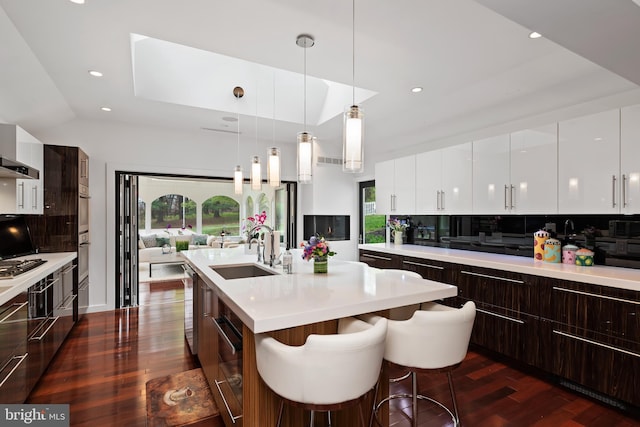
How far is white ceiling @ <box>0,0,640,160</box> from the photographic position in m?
1.95

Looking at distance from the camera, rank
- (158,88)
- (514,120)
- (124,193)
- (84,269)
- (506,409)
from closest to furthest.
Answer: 1. (506,409)
2. (514,120)
3. (158,88)
4. (84,269)
5. (124,193)

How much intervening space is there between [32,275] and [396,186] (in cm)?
406

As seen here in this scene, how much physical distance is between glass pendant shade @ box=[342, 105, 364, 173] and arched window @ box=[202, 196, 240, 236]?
999 centimetres

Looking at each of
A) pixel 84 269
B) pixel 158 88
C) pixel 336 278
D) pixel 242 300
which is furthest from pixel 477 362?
pixel 84 269

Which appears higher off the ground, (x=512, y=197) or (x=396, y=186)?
(x=396, y=186)

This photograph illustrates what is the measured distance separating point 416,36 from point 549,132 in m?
1.58

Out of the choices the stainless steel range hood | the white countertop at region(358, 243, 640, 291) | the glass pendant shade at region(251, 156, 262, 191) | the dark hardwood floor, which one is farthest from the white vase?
the stainless steel range hood

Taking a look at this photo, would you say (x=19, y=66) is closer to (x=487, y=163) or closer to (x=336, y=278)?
(x=336, y=278)

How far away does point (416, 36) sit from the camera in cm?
236

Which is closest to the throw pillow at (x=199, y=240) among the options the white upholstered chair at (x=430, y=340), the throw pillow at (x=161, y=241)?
the throw pillow at (x=161, y=241)

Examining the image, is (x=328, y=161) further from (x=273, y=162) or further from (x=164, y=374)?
(x=164, y=374)

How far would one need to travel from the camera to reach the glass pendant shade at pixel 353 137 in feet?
6.12

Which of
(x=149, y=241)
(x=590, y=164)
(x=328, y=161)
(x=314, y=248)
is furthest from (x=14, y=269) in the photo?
(x=149, y=241)

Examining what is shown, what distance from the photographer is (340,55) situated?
2.64m
